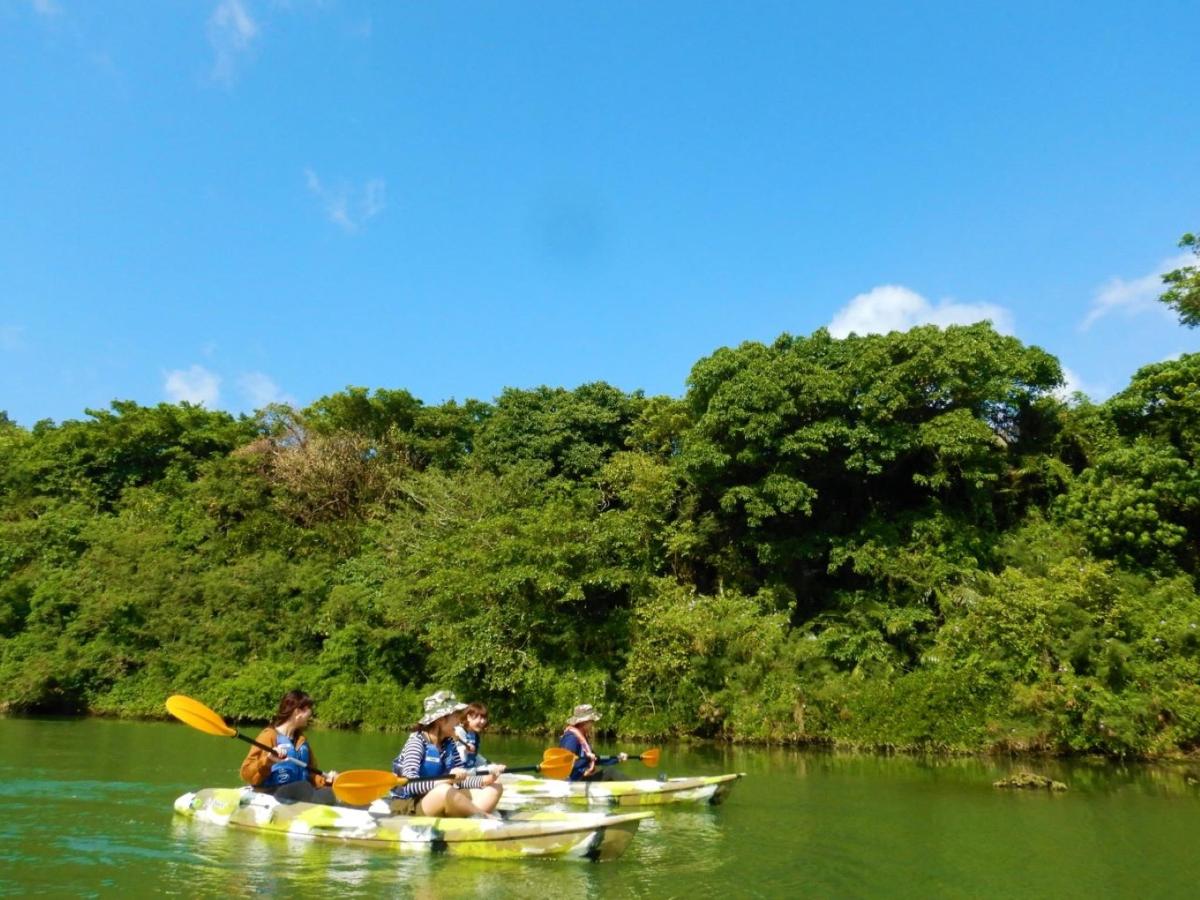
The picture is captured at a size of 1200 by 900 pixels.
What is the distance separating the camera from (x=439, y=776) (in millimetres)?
7844

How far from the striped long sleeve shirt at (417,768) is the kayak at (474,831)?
36 cm

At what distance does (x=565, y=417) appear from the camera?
79.7ft

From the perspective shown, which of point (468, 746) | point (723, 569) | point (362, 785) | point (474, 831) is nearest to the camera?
point (474, 831)

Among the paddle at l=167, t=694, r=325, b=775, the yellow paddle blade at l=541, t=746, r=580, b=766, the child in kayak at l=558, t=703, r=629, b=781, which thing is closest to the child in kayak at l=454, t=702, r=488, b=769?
the yellow paddle blade at l=541, t=746, r=580, b=766

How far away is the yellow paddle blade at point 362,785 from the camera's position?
799 centimetres

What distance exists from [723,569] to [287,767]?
42.4 ft

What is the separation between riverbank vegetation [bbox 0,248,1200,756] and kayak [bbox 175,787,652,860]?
9436mm

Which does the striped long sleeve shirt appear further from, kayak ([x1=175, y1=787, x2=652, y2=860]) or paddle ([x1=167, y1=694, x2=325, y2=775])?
paddle ([x1=167, y1=694, x2=325, y2=775])

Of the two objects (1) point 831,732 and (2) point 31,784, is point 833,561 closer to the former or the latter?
(1) point 831,732

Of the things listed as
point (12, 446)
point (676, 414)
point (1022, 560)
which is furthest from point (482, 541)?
point (12, 446)

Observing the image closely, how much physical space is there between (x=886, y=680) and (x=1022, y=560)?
12.3 ft

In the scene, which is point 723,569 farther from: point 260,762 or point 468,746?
point 260,762

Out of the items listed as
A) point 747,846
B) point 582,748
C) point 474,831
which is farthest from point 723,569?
point 474,831

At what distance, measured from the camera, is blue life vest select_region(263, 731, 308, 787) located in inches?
312
